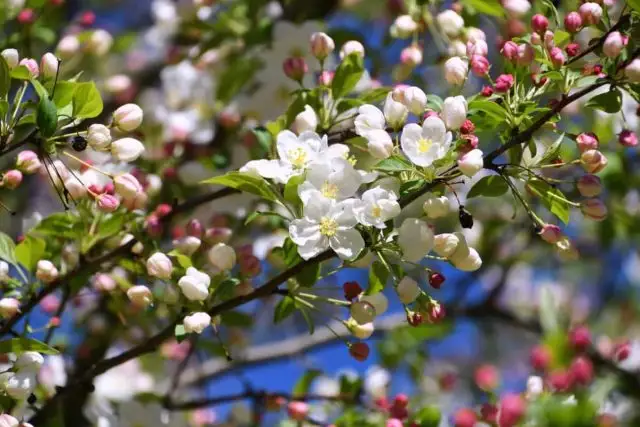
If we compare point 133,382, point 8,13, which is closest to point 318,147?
point 8,13

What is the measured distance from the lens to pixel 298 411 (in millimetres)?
1585

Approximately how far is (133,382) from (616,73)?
1.64 meters

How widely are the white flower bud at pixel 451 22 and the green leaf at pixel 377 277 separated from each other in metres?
0.57

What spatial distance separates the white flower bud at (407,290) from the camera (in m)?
1.16

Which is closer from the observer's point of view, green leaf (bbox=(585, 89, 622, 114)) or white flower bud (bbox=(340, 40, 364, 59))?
green leaf (bbox=(585, 89, 622, 114))

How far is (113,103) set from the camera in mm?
2107

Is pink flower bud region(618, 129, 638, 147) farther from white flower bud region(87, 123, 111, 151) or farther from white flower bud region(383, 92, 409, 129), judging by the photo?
white flower bud region(87, 123, 111, 151)

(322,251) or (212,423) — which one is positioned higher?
(322,251)

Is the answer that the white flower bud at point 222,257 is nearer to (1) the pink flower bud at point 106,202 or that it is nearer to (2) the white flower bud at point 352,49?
(1) the pink flower bud at point 106,202

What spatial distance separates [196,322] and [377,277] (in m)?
0.26

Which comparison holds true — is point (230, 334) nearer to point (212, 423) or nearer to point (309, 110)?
point (212, 423)

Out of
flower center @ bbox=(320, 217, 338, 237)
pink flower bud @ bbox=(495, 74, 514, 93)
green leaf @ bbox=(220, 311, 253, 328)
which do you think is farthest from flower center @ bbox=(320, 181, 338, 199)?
green leaf @ bbox=(220, 311, 253, 328)

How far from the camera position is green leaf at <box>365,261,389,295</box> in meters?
1.20

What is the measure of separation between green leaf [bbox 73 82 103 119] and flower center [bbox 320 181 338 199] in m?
0.31
